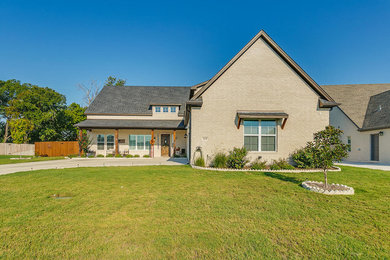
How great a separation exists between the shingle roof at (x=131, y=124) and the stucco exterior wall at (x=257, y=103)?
835cm

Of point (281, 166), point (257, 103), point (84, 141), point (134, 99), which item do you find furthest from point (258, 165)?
point (134, 99)

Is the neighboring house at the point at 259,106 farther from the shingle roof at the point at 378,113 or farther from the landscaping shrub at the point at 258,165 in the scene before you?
the shingle roof at the point at 378,113

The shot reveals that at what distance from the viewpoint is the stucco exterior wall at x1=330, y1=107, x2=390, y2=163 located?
14820mm

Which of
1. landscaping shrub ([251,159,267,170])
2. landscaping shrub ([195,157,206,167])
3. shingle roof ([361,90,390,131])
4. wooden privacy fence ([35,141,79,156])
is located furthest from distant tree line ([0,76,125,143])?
shingle roof ([361,90,390,131])

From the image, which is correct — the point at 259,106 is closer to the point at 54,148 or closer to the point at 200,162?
the point at 200,162

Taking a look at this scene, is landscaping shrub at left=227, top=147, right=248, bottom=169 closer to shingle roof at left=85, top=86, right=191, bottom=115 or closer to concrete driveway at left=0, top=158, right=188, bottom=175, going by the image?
concrete driveway at left=0, top=158, right=188, bottom=175

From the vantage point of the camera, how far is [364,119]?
17.5m

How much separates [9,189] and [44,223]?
4284 millimetres

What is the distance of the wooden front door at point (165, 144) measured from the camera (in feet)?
68.1

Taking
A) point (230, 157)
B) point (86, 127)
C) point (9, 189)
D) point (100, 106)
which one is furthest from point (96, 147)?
point (230, 157)

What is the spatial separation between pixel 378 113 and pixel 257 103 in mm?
13345

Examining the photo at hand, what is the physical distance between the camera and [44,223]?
3721mm

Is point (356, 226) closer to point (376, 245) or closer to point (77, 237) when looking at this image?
point (376, 245)

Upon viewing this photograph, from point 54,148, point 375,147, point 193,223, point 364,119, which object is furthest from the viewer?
point 54,148
